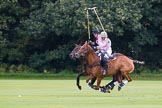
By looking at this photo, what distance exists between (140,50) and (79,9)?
18.2ft

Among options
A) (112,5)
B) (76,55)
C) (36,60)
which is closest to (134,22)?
(112,5)

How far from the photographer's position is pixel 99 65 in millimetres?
29031

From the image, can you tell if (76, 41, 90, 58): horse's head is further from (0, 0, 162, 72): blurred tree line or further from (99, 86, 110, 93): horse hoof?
(0, 0, 162, 72): blurred tree line

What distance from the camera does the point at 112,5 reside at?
5428 cm

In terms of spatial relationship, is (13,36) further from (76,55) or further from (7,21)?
(76,55)

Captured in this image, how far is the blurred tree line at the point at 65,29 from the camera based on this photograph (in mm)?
54281

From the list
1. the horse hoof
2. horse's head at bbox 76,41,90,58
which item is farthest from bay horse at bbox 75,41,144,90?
the horse hoof

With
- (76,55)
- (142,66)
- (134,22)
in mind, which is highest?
(76,55)

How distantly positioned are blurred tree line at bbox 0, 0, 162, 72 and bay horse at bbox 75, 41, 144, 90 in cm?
2337

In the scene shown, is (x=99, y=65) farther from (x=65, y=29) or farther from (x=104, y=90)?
(x=65, y=29)

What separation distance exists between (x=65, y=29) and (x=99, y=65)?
25883 millimetres

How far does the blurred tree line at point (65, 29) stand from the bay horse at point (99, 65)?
2337cm

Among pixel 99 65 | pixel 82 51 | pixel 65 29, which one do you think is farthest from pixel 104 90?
pixel 65 29

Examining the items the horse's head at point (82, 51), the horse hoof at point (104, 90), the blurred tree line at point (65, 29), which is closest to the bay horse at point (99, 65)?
the horse's head at point (82, 51)
